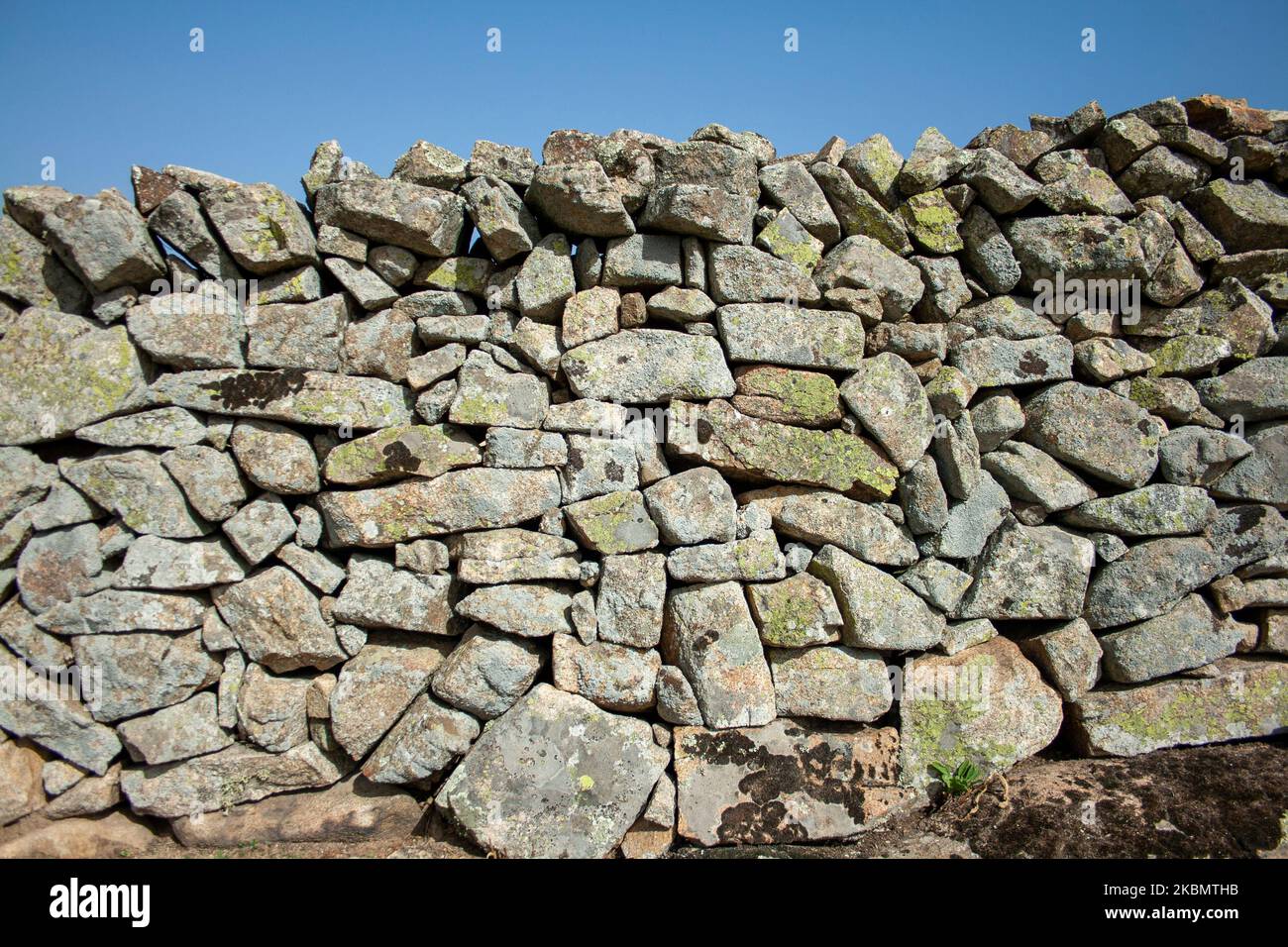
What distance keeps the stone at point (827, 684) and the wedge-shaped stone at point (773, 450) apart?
1.32 metres

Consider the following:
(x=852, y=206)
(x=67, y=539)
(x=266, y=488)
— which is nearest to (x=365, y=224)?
(x=266, y=488)

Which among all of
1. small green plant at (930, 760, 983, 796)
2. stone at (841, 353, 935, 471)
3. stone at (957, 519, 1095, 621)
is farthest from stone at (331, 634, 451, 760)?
stone at (957, 519, 1095, 621)

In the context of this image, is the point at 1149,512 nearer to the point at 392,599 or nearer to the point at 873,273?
the point at 873,273

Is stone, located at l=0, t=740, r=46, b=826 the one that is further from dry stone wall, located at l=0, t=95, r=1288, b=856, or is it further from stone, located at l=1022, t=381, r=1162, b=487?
stone, located at l=1022, t=381, r=1162, b=487

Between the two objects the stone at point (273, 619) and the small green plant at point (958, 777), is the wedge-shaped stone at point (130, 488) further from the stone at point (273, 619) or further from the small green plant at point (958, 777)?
the small green plant at point (958, 777)

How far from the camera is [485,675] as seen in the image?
531 cm

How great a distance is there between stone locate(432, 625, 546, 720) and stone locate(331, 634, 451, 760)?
0.21m

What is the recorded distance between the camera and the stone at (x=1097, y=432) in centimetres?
615

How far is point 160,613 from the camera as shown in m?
5.27

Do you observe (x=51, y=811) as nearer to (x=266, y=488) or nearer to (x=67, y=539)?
(x=67, y=539)

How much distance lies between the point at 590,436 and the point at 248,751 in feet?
11.1

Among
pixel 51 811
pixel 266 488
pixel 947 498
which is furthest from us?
pixel 947 498

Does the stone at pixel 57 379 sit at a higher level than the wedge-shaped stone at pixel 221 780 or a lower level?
higher

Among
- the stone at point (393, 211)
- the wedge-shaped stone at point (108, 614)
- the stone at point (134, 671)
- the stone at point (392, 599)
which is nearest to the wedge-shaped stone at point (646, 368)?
the stone at point (393, 211)
